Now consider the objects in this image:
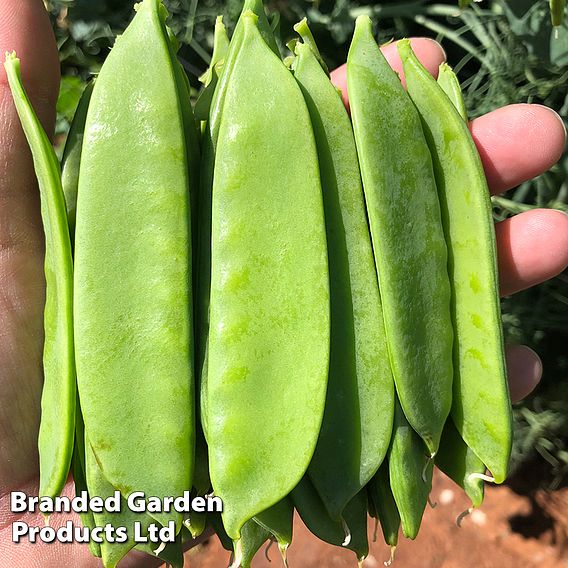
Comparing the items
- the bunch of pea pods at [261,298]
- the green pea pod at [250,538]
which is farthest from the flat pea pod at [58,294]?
the green pea pod at [250,538]

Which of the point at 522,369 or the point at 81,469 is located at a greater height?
the point at 81,469

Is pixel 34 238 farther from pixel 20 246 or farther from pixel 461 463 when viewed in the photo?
pixel 461 463

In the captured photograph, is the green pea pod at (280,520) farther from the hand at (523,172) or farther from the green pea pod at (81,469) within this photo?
the hand at (523,172)

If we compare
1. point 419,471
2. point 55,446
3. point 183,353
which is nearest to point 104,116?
point 183,353

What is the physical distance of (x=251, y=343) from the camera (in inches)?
36.6

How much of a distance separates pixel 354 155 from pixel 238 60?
0.83 ft

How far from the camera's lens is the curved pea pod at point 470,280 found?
1001 millimetres

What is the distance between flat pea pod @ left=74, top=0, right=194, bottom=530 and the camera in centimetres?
93

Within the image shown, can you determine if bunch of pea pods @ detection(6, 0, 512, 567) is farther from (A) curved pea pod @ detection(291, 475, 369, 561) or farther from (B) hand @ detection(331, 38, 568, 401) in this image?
(B) hand @ detection(331, 38, 568, 401)

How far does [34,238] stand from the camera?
122 cm

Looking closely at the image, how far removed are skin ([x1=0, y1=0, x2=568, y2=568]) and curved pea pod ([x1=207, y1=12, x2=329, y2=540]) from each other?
0.48m

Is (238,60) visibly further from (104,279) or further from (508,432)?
(508,432)

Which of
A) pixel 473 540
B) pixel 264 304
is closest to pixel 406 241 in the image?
pixel 264 304

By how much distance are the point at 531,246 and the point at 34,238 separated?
1051 millimetres
